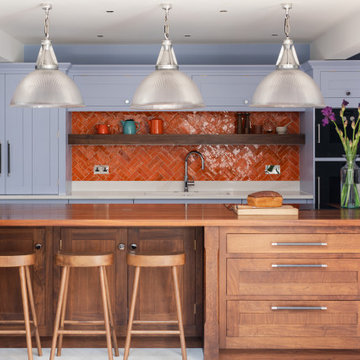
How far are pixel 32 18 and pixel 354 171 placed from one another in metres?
3.02

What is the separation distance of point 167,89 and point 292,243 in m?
1.24

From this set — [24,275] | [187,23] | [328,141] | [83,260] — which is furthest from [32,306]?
[328,141]

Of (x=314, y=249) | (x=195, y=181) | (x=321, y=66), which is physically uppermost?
(x=321, y=66)

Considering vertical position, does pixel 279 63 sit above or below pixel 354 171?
above

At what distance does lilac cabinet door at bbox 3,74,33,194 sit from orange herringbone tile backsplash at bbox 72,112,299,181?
66cm

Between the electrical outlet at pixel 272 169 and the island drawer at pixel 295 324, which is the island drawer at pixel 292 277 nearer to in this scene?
the island drawer at pixel 295 324

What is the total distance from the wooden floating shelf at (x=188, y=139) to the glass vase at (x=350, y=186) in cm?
187

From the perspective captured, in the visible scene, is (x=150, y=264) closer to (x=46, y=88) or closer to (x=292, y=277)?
(x=292, y=277)

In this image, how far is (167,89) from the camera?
3742 millimetres

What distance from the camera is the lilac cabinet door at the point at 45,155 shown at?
6211 millimetres

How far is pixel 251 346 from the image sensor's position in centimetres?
382

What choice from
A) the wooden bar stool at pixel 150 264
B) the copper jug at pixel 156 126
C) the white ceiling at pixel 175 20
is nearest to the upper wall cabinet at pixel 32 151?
the white ceiling at pixel 175 20

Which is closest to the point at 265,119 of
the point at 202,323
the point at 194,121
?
the point at 194,121

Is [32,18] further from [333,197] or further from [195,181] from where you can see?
[333,197]
